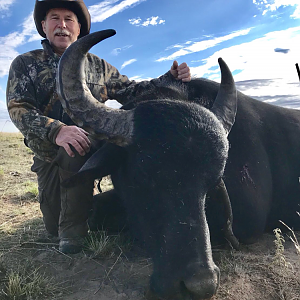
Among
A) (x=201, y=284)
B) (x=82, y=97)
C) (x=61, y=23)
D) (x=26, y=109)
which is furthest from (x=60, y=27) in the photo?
(x=201, y=284)

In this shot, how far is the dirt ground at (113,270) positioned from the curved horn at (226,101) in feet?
4.61

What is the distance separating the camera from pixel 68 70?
2869 mm

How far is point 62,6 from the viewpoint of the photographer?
4.51m

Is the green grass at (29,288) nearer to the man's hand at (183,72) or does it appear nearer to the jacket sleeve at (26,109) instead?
the jacket sleeve at (26,109)

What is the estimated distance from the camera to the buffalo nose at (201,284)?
82.4 inches

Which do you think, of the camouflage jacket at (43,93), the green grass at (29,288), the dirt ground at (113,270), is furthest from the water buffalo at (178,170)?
the green grass at (29,288)

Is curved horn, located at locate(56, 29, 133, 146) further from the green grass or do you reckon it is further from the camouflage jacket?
the green grass

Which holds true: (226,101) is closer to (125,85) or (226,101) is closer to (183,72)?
(183,72)

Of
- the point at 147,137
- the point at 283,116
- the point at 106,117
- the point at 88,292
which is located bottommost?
the point at 88,292

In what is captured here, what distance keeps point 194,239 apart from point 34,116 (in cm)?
244

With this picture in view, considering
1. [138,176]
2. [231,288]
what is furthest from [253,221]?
[138,176]

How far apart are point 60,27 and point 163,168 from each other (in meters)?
3.15

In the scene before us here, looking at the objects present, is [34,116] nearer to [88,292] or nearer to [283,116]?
[88,292]

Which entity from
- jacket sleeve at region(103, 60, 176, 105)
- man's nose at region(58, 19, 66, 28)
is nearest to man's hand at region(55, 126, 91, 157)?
jacket sleeve at region(103, 60, 176, 105)
